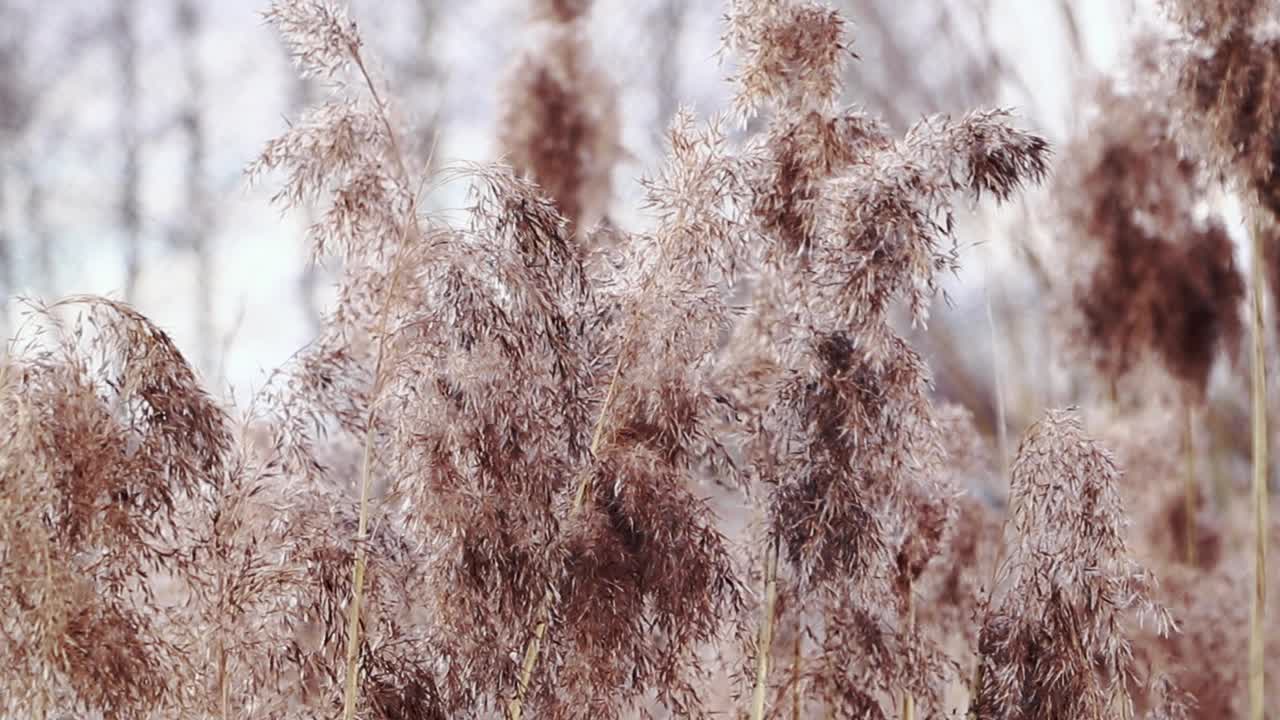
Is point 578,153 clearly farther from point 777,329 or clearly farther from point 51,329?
point 51,329

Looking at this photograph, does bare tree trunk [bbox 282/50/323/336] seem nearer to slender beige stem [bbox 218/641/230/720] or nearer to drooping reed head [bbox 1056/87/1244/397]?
drooping reed head [bbox 1056/87/1244/397]

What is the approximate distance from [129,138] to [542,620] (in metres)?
6.44

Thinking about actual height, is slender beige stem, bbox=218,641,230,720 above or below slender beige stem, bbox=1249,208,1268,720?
below

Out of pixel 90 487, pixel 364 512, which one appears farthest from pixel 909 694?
pixel 90 487

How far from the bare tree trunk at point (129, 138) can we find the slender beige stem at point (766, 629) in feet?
19.7

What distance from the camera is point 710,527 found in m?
3.05

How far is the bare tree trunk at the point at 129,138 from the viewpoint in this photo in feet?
27.2

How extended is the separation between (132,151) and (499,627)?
20.8 feet

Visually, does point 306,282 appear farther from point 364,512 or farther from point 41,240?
point 364,512

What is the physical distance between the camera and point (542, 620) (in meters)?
2.99

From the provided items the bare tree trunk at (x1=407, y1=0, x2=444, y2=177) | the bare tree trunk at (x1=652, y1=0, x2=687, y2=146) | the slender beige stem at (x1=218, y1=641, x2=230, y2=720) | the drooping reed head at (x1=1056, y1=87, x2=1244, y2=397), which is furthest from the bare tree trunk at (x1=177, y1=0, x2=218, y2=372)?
the slender beige stem at (x1=218, y1=641, x2=230, y2=720)

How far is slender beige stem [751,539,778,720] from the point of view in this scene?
312cm

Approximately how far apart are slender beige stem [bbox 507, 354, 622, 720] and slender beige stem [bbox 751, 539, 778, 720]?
1.47 ft

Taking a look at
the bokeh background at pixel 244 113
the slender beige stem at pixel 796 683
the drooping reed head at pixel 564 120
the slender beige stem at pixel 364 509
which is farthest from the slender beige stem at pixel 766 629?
the bokeh background at pixel 244 113
